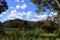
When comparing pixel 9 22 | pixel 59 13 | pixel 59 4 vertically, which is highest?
pixel 59 4

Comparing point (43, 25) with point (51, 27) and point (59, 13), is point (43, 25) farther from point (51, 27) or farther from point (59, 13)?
point (59, 13)

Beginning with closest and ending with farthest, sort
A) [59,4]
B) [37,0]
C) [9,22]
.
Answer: [59,4]
[37,0]
[9,22]

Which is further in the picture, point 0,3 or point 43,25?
point 43,25

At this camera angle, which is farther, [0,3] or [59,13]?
[59,13]

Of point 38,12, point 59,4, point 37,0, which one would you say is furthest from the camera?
point 38,12

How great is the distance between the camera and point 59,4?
30547mm

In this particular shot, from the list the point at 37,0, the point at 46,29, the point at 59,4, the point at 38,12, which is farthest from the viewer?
the point at 46,29

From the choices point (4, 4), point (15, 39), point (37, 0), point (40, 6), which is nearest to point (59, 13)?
point (40, 6)

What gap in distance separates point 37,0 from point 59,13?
21.7 ft

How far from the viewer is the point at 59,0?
104 feet

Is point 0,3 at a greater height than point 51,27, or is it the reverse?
point 0,3

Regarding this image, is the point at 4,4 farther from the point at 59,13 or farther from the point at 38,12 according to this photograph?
the point at 59,13

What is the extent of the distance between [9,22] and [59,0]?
25060 mm

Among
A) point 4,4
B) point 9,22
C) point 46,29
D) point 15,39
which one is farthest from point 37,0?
point 9,22
